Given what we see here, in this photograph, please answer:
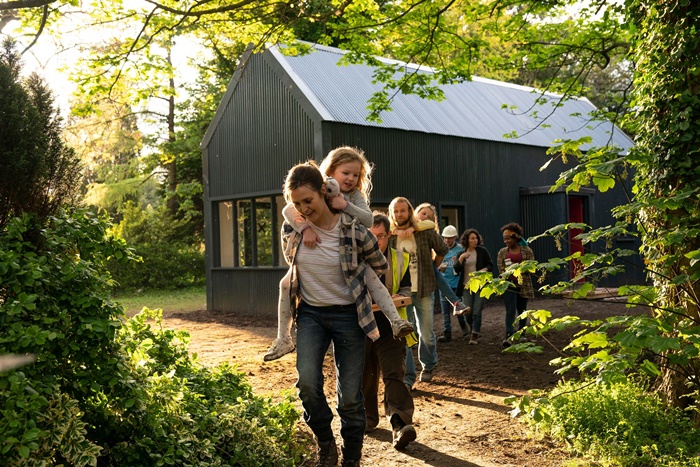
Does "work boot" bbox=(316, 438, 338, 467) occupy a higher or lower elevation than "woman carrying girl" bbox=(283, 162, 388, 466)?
lower

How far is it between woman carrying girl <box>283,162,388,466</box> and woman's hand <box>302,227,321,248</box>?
24 mm

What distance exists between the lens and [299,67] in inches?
645

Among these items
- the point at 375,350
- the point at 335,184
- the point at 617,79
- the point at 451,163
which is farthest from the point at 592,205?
the point at 617,79

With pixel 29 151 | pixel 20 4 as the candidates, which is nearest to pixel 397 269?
pixel 29 151

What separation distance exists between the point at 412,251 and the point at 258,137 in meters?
9.49

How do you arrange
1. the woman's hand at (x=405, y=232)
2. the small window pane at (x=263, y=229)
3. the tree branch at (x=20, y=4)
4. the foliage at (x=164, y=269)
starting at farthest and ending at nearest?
the foliage at (x=164, y=269)
the small window pane at (x=263, y=229)
the woman's hand at (x=405, y=232)
the tree branch at (x=20, y=4)

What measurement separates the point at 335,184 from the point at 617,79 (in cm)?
4172

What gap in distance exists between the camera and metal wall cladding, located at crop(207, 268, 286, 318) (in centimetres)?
1661

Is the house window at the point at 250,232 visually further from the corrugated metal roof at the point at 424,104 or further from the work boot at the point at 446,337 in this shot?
the work boot at the point at 446,337

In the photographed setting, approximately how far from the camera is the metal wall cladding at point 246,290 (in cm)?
1661

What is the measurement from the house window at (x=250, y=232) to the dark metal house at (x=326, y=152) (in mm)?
26

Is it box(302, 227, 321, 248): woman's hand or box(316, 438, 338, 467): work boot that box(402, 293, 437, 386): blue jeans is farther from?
box(302, 227, 321, 248): woman's hand

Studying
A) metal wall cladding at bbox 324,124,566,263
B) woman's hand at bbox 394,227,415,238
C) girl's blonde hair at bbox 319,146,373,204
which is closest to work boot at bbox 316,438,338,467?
girl's blonde hair at bbox 319,146,373,204

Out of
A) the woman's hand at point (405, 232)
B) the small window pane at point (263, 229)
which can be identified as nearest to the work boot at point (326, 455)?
the woman's hand at point (405, 232)
